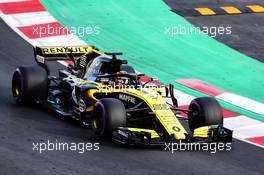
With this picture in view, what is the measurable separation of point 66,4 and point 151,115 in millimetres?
9740

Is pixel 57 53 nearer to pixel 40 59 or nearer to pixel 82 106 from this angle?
pixel 40 59

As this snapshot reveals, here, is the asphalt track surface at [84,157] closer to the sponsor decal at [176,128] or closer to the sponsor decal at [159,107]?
the sponsor decal at [176,128]

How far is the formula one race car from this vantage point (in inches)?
542

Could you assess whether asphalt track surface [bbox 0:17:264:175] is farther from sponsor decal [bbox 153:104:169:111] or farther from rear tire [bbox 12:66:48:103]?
sponsor decal [bbox 153:104:169:111]

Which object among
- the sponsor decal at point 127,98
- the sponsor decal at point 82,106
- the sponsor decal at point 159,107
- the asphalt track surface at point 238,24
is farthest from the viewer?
the asphalt track surface at point 238,24

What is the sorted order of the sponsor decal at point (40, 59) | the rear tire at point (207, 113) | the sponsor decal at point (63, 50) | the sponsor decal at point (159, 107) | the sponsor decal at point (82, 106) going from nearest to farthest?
the sponsor decal at point (159, 107) < the rear tire at point (207, 113) < the sponsor decal at point (82, 106) < the sponsor decal at point (40, 59) < the sponsor decal at point (63, 50)

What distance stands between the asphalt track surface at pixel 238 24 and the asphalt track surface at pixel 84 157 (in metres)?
6.87

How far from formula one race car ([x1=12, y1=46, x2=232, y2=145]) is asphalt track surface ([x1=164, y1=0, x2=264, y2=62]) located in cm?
550

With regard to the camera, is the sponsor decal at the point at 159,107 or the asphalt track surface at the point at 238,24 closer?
the sponsor decal at the point at 159,107

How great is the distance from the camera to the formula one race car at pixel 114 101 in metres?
13.8

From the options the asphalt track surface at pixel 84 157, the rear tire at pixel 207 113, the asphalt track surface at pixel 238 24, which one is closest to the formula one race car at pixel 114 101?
the rear tire at pixel 207 113

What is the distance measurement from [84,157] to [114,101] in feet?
4.26

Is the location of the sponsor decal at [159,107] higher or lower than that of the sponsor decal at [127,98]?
lower

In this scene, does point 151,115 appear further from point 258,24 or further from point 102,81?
point 258,24
